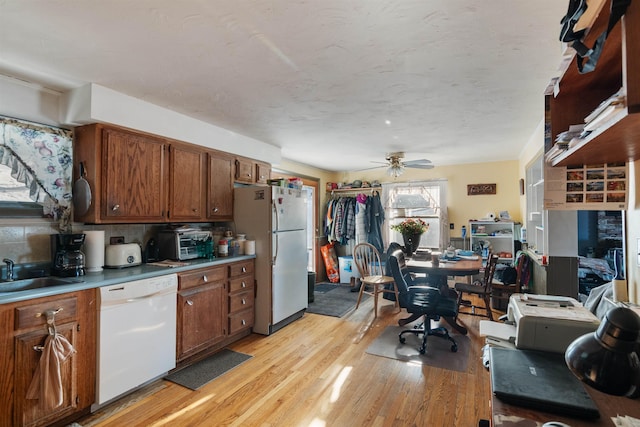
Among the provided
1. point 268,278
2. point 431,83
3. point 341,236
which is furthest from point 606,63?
point 341,236

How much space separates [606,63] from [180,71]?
7.28 feet

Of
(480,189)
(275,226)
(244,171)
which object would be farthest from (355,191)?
(275,226)

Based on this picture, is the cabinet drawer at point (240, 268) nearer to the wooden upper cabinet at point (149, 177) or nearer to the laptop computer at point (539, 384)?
the wooden upper cabinet at point (149, 177)

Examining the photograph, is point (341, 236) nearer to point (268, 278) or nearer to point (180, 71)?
point (268, 278)

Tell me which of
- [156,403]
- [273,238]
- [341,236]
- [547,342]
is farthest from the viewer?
[341,236]

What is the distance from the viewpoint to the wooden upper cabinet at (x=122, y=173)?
8.02ft

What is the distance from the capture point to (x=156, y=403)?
2250 millimetres

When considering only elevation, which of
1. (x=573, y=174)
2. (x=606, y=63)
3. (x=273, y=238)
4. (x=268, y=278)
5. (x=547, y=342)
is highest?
(x=606, y=63)

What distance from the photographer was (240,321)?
3348 millimetres

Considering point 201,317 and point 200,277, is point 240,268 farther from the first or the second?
point 201,317

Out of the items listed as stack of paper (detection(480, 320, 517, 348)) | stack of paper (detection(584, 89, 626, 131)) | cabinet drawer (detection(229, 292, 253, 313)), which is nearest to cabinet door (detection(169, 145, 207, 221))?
cabinet drawer (detection(229, 292, 253, 313))

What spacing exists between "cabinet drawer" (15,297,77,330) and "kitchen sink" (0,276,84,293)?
18cm

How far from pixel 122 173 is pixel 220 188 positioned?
1.06 metres

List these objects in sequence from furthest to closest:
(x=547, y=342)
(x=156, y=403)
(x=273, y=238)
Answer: (x=273, y=238) < (x=156, y=403) < (x=547, y=342)
